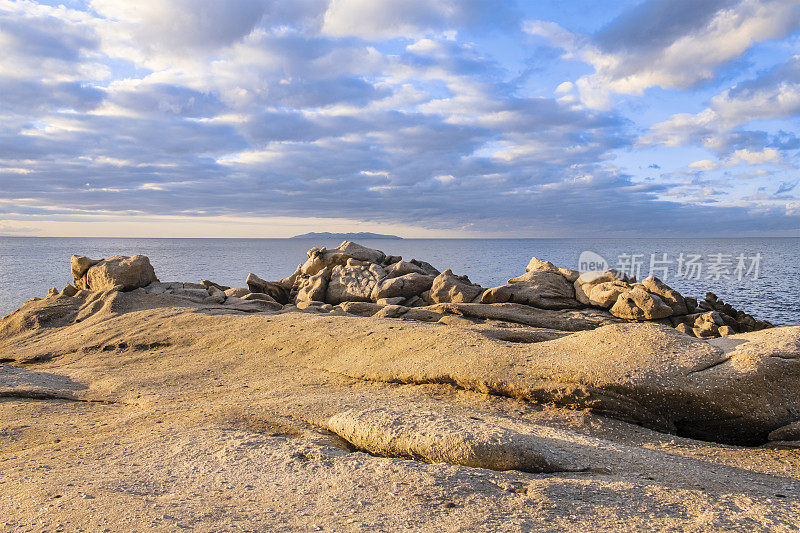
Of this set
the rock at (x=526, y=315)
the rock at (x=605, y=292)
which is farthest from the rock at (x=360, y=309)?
the rock at (x=605, y=292)

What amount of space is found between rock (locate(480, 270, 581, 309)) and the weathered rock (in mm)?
893

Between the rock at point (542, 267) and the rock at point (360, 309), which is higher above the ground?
the rock at point (542, 267)

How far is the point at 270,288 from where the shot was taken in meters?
25.1

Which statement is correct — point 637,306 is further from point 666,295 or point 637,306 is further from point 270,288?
point 270,288

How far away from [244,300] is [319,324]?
6977mm

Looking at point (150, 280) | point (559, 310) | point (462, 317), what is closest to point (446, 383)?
point (462, 317)

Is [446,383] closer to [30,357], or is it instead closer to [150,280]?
[30,357]

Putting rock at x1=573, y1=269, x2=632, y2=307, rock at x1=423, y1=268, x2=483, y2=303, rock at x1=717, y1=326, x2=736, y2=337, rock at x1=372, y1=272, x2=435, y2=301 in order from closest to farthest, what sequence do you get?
rock at x1=717, y1=326, x2=736, y2=337
rock at x1=573, y1=269, x2=632, y2=307
rock at x1=423, y1=268, x2=483, y2=303
rock at x1=372, y1=272, x2=435, y2=301

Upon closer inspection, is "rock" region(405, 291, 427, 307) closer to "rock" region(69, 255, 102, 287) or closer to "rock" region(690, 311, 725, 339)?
"rock" region(690, 311, 725, 339)

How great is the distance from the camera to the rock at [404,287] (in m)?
22.1

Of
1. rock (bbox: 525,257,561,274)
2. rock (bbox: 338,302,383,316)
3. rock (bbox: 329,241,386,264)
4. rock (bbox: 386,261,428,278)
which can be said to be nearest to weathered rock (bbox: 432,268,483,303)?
rock (bbox: 525,257,561,274)

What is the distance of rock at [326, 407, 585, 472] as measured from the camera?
5270 mm

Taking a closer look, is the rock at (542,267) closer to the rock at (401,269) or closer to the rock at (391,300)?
the rock at (401,269)

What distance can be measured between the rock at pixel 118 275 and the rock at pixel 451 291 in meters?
10.5
